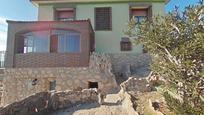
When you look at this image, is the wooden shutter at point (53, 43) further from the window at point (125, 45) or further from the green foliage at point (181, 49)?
the green foliage at point (181, 49)

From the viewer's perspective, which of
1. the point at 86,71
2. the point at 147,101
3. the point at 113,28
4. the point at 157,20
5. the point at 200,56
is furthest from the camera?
the point at 113,28

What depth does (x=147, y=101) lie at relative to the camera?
13227 millimetres

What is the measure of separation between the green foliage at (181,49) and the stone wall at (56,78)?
987 cm

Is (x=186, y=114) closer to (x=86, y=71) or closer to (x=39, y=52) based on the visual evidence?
(x=86, y=71)

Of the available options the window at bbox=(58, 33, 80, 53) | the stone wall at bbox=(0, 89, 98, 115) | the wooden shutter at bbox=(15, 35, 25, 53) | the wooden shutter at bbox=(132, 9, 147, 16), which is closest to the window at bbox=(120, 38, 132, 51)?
the wooden shutter at bbox=(132, 9, 147, 16)

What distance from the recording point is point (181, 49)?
301 inches

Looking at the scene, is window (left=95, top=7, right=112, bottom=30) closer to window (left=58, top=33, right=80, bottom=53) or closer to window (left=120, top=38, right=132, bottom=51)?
window (left=120, top=38, right=132, bottom=51)

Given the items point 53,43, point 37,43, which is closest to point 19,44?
point 37,43

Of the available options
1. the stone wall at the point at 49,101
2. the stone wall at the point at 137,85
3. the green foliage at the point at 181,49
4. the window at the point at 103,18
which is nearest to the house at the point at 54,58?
the window at the point at 103,18

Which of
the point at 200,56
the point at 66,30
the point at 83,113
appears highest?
the point at 66,30

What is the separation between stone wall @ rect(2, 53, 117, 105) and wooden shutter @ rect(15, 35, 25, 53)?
1.45 meters

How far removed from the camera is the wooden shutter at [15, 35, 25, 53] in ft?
68.2

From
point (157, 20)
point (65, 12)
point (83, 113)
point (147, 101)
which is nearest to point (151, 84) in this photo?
point (147, 101)

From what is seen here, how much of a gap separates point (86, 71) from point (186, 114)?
1290 cm
